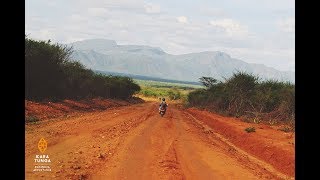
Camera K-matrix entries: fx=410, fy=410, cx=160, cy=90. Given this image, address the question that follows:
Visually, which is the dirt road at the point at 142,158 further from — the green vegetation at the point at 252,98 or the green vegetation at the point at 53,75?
the green vegetation at the point at 252,98

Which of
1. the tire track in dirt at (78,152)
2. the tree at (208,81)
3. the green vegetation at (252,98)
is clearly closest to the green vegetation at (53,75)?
the tire track in dirt at (78,152)

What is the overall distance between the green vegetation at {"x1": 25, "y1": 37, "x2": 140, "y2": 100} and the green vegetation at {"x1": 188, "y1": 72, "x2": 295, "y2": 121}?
44.0 ft

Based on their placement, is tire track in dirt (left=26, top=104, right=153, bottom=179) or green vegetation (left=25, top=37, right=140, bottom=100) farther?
green vegetation (left=25, top=37, right=140, bottom=100)

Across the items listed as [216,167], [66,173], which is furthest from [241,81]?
[66,173]

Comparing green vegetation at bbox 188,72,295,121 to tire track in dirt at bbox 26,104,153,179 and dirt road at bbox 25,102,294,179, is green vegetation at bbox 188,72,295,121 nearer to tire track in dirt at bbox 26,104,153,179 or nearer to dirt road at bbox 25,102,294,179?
dirt road at bbox 25,102,294,179

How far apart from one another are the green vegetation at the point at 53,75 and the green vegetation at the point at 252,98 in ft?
44.0

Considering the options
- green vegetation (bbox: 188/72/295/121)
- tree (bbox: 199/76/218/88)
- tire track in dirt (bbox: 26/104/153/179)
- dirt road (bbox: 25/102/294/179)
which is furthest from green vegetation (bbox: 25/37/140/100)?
tree (bbox: 199/76/218/88)

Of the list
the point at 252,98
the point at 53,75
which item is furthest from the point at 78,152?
the point at 252,98

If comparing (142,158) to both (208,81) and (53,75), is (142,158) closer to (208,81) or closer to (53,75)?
(53,75)

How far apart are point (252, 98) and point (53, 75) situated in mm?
16263

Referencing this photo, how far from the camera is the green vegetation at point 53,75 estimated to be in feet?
76.0

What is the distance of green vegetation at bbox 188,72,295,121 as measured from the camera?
1095 inches

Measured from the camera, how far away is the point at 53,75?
27438 mm
